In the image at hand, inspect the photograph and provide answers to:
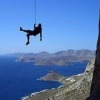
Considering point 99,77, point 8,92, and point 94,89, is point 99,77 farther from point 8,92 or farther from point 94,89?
point 8,92

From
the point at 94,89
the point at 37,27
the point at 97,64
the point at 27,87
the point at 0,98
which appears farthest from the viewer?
the point at 27,87

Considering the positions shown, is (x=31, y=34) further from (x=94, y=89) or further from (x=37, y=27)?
(x=94, y=89)

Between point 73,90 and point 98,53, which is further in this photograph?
point 73,90

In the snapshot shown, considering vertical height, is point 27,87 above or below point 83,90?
below

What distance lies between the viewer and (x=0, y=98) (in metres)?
152

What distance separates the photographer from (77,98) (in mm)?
66875

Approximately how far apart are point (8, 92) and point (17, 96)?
1278 cm

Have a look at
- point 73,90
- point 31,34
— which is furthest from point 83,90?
point 31,34

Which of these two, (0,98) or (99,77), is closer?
(99,77)

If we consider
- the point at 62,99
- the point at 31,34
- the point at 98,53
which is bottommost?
the point at 62,99

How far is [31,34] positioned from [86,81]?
51292mm

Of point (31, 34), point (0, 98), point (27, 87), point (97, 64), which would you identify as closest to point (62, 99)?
point (97, 64)

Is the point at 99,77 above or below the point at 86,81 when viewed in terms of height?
above

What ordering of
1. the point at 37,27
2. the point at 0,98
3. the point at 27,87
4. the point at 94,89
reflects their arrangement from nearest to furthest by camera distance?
the point at 37,27 → the point at 94,89 → the point at 0,98 → the point at 27,87
